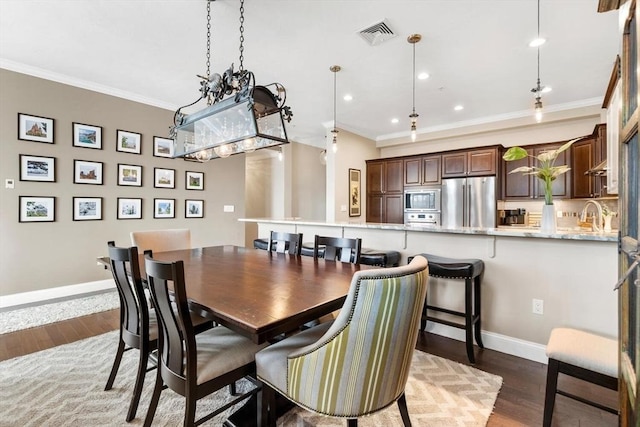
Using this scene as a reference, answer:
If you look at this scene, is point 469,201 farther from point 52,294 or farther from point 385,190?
point 52,294

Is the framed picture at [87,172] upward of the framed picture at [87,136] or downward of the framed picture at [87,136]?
downward

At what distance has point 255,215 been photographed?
7.38m

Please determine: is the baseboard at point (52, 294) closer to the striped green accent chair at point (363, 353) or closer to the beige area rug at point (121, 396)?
the beige area rug at point (121, 396)

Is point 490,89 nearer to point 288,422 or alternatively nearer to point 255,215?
point 288,422

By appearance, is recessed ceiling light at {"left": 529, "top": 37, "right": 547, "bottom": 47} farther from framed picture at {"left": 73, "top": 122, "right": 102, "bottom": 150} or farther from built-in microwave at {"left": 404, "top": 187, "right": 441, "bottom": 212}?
framed picture at {"left": 73, "top": 122, "right": 102, "bottom": 150}

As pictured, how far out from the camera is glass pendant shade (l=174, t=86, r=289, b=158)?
2.10 m

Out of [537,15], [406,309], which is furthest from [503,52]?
[406,309]

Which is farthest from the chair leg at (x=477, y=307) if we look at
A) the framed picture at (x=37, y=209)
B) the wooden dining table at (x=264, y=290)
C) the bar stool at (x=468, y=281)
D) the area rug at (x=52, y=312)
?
the framed picture at (x=37, y=209)

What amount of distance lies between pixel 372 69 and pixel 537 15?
1543 mm

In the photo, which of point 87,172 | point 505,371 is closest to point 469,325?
point 505,371

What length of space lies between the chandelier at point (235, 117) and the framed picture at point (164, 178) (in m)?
2.19

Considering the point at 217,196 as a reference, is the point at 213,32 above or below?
above

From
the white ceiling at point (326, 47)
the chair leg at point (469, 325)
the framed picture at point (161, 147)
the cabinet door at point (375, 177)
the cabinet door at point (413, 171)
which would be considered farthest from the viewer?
the cabinet door at point (375, 177)

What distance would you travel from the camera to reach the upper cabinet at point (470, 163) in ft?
16.3
